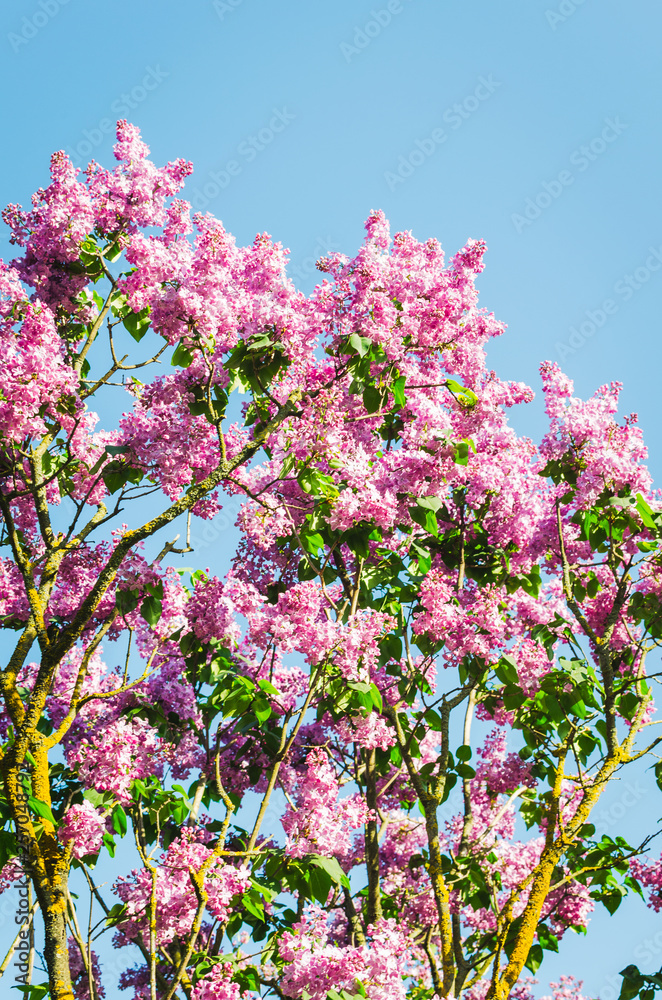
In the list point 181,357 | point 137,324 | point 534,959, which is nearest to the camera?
point 181,357

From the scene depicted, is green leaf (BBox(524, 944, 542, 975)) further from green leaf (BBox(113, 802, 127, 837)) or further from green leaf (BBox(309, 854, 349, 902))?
green leaf (BBox(113, 802, 127, 837))

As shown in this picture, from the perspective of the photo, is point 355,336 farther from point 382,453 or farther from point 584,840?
point 584,840

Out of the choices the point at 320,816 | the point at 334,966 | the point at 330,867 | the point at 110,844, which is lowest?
the point at 334,966

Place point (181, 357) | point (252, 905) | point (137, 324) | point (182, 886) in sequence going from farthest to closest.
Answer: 1. point (137, 324)
2. point (181, 357)
3. point (252, 905)
4. point (182, 886)

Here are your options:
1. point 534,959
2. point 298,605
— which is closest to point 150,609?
point 298,605

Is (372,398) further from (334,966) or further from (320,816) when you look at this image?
(334,966)

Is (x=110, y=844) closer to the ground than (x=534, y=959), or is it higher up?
higher up

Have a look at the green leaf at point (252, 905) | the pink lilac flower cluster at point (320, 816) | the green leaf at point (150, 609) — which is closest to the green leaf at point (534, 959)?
the pink lilac flower cluster at point (320, 816)

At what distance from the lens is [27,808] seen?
5539mm

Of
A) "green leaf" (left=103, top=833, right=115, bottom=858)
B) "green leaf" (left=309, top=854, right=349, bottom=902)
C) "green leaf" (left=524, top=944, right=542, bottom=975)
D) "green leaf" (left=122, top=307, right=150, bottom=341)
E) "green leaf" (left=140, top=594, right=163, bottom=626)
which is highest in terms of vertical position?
"green leaf" (left=122, top=307, right=150, bottom=341)

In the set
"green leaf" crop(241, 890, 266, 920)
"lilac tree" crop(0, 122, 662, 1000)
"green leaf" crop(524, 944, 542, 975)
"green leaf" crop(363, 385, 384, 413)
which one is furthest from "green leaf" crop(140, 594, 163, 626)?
"green leaf" crop(524, 944, 542, 975)

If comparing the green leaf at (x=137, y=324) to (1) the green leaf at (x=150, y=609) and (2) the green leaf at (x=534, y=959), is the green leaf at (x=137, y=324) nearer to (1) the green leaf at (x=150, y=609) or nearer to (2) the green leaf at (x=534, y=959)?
(1) the green leaf at (x=150, y=609)

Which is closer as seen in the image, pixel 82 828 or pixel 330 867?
pixel 330 867

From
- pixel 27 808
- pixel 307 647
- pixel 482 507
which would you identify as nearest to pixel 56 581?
pixel 27 808
